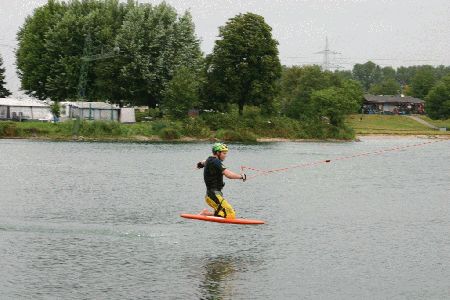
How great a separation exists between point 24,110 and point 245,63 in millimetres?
39843

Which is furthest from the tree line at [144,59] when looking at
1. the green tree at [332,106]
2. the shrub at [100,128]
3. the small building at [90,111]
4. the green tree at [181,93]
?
the green tree at [332,106]

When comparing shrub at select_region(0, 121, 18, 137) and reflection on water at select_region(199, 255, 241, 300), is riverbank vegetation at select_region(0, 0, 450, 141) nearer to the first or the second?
shrub at select_region(0, 121, 18, 137)

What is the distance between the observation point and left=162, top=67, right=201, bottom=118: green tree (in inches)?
4808

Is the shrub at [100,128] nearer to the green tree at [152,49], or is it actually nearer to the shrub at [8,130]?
the green tree at [152,49]

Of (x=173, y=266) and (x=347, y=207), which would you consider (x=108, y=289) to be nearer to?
(x=173, y=266)

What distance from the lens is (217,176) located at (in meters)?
31.6

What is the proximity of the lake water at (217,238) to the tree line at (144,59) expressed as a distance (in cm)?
5587

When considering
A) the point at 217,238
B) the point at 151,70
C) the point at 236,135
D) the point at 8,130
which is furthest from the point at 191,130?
the point at 217,238

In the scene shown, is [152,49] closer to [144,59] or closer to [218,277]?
[144,59]

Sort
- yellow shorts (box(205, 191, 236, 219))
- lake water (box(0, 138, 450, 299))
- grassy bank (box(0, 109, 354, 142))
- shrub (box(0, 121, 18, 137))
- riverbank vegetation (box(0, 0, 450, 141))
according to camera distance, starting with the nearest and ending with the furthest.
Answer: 1. lake water (box(0, 138, 450, 299))
2. yellow shorts (box(205, 191, 236, 219))
3. shrub (box(0, 121, 18, 137))
4. grassy bank (box(0, 109, 354, 142))
5. riverbank vegetation (box(0, 0, 450, 141))

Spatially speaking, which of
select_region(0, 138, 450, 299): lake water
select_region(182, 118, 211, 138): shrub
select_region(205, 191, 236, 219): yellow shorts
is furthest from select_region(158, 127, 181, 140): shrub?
select_region(205, 191, 236, 219): yellow shorts

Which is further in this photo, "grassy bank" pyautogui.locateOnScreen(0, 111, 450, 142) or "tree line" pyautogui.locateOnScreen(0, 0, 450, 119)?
"tree line" pyautogui.locateOnScreen(0, 0, 450, 119)

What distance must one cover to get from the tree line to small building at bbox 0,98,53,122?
8.57ft

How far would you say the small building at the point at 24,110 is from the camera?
132500 mm
